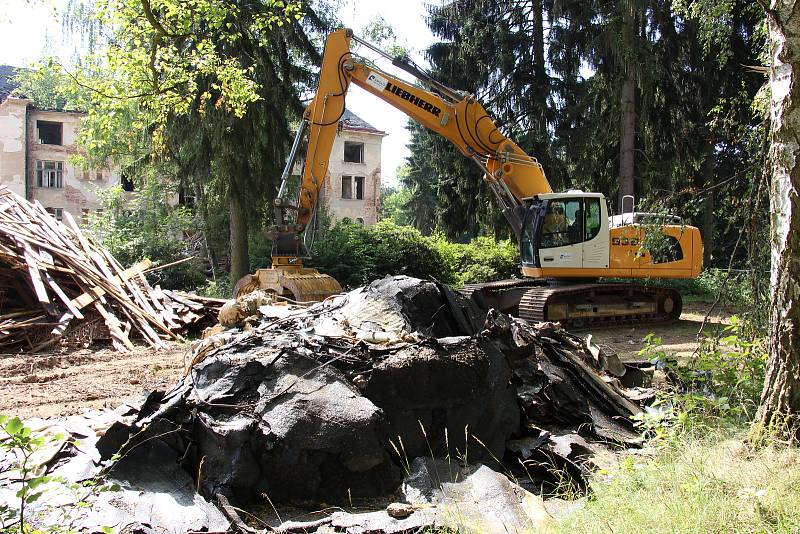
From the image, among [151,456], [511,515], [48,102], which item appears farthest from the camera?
[48,102]

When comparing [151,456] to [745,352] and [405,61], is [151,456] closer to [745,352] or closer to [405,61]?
[745,352]

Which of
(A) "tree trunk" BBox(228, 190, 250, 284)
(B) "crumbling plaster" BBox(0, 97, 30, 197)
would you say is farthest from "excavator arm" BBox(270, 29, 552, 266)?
(B) "crumbling plaster" BBox(0, 97, 30, 197)

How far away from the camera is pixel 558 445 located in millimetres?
4980

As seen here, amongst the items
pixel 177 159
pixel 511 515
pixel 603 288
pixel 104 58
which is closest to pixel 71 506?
pixel 511 515

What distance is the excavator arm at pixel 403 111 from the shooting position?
12164 mm

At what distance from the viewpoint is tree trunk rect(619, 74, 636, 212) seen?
Answer: 18.7m

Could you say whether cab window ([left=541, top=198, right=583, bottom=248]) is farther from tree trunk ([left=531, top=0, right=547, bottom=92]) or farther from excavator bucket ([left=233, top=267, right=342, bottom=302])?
tree trunk ([left=531, top=0, right=547, bottom=92])

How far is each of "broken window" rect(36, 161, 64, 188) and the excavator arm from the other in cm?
2762

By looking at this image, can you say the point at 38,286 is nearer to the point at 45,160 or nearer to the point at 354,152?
the point at 45,160

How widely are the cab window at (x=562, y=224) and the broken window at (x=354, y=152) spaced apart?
29767 millimetres

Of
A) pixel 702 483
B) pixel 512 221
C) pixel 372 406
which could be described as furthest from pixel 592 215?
pixel 702 483

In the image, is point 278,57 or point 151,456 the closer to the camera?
point 151,456

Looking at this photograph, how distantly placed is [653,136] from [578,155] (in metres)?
2.19

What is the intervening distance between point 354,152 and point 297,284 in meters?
31.1
